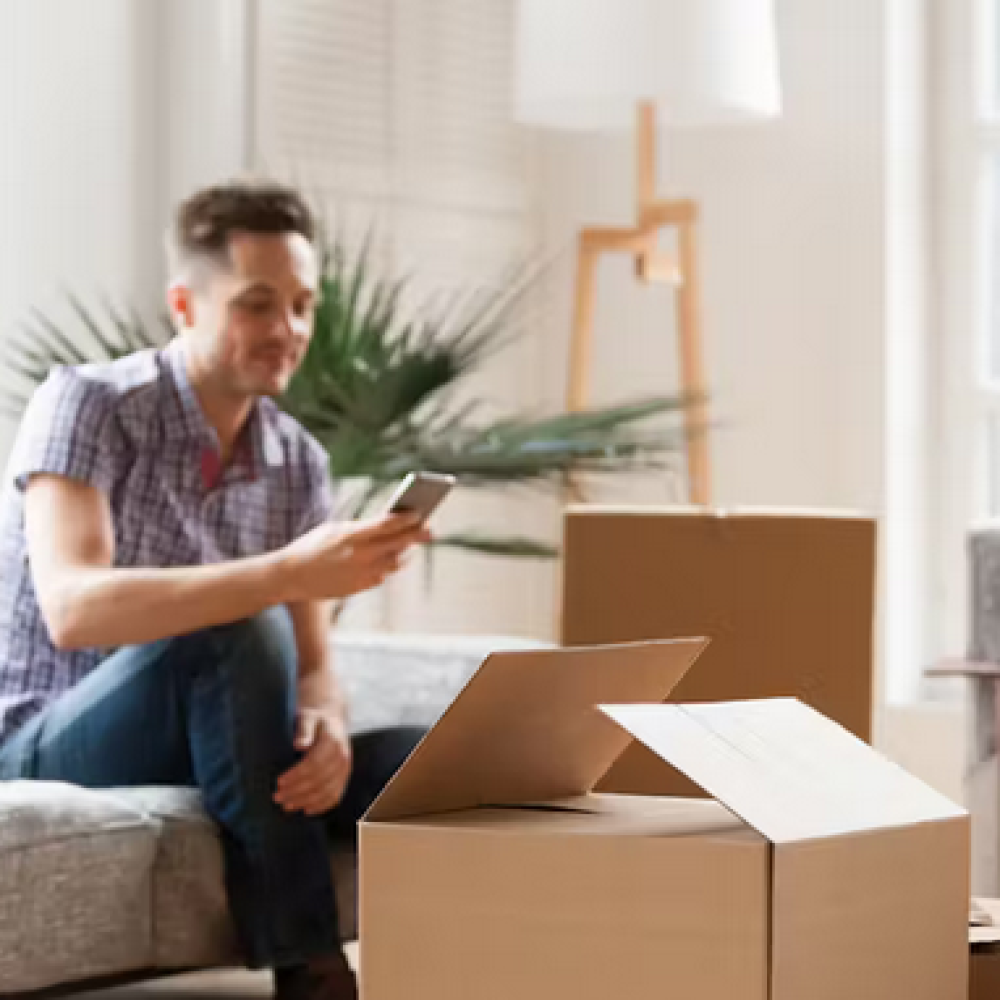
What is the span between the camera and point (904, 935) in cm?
120

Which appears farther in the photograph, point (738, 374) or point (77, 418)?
point (738, 374)

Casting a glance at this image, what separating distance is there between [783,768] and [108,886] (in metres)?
1.18

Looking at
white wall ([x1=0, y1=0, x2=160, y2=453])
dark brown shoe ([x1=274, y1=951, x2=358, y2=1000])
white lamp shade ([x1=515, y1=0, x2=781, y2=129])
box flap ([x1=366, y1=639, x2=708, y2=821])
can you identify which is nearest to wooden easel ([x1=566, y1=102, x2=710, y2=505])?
white lamp shade ([x1=515, y1=0, x2=781, y2=129])

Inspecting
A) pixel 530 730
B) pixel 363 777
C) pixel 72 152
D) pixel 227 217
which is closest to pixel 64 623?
pixel 363 777

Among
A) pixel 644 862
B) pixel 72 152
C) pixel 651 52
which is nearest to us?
pixel 644 862

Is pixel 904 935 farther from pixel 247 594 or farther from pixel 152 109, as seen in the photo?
pixel 152 109

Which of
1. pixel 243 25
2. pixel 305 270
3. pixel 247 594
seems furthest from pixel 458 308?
pixel 247 594

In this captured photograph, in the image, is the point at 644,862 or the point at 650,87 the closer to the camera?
the point at 644,862

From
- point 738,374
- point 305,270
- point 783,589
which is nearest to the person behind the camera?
point 783,589

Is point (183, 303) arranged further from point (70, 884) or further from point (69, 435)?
point (70, 884)

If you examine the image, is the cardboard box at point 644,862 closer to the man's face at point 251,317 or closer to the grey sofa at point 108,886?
the grey sofa at point 108,886

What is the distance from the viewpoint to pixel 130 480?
7.97 feet

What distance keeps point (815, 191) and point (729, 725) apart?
2.77 meters

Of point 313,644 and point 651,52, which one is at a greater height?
point 651,52
